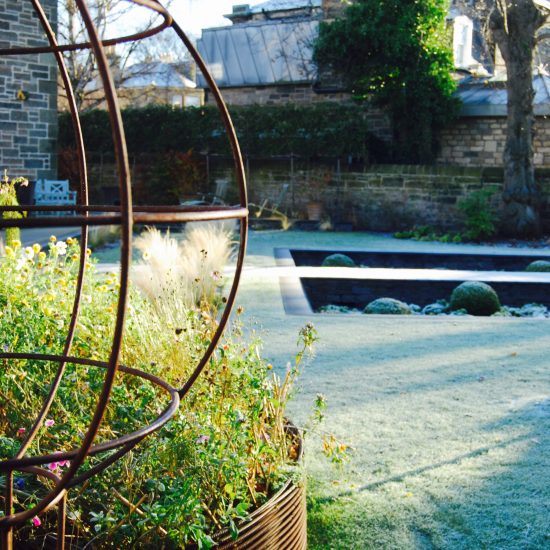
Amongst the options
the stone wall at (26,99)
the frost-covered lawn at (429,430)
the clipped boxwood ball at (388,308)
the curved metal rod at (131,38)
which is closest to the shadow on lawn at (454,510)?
the frost-covered lawn at (429,430)

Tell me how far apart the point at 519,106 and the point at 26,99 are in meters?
8.99

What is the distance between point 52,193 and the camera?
13.2 meters

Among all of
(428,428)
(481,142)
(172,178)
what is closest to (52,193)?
(172,178)

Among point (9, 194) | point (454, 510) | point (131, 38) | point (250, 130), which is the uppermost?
point (250, 130)

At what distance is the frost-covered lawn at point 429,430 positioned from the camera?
256 centimetres

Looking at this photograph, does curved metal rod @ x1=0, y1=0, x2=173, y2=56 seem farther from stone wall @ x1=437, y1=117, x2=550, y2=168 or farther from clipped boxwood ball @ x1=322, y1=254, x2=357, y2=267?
stone wall @ x1=437, y1=117, x2=550, y2=168

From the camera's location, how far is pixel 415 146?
658 inches

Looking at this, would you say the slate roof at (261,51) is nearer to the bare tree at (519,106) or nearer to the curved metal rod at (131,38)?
the bare tree at (519,106)

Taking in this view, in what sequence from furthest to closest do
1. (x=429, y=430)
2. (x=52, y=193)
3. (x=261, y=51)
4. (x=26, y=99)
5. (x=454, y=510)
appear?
(x=261, y=51) < (x=26, y=99) < (x=52, y=193) < (x=429, y=430) < (x=454, y=510)

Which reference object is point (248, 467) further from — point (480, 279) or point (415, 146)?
point (415, 146)

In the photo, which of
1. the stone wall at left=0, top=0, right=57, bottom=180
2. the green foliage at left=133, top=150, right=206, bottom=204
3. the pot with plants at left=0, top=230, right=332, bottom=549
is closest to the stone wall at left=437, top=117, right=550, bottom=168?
the green foliage at left=133, top=150, right=206, bottom=204

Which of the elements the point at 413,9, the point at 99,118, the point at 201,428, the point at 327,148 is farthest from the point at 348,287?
the point at 99,118

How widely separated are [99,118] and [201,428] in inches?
709

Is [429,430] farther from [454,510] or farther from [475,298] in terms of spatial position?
[475,298]
